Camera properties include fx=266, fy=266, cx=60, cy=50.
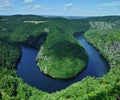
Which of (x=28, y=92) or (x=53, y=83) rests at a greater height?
(x=28, y=92)

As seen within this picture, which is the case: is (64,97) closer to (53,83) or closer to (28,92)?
→ (28,92)

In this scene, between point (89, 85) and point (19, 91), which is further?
point (19, 91)

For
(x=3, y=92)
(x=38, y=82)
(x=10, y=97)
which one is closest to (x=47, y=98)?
(x=10, y=97)

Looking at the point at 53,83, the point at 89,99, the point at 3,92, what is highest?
the point at 89,99

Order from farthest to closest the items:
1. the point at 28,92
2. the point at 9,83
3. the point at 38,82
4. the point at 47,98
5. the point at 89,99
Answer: the point at 38,82 → the point at 9,83 → the point at 28,92 → the point at 47,98 → the point at 89,99

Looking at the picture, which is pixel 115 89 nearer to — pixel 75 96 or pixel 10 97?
pixel 75 96

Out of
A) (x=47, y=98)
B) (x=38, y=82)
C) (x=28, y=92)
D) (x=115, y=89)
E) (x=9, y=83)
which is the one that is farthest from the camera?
(x=38, y=82)

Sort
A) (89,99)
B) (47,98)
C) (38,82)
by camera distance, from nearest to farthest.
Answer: (89,99), (47,98), (38,82)

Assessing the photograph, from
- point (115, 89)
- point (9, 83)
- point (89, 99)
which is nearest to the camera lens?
point (89, 99)

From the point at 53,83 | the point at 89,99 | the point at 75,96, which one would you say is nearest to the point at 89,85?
the point at 75,96
